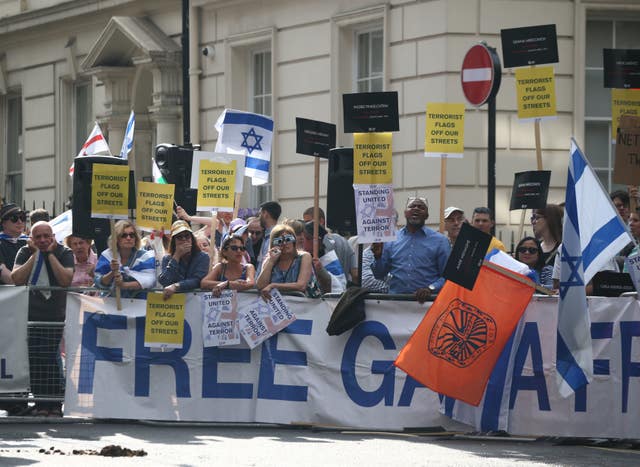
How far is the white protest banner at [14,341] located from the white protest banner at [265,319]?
1831 millimetres

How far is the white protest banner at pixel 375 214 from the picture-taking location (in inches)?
542

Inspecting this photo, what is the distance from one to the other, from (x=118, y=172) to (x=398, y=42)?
8.15 meters

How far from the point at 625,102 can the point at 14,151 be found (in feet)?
62.0

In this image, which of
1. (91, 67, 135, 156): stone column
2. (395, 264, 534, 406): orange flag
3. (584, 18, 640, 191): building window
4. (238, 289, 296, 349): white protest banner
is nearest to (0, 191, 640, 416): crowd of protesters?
(238, 289, 296, 349): white protest banner

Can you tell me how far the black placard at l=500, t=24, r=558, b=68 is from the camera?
15141 millimetres

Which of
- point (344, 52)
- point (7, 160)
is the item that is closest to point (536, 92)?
point (344, 52)

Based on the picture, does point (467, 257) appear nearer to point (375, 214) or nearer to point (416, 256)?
point (416, 256)

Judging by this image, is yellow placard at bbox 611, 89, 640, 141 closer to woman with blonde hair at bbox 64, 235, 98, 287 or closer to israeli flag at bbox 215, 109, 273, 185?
israeli flag at bbox 215, 109, 273, 185

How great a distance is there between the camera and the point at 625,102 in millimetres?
14164

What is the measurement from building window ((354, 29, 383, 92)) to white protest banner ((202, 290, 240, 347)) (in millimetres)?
8907

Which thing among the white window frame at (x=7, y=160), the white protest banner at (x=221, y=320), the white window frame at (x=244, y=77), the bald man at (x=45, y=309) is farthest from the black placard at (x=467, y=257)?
the white window frame at (x=7, y=160)

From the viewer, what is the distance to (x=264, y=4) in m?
23.7

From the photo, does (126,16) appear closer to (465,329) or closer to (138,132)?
(138,132)

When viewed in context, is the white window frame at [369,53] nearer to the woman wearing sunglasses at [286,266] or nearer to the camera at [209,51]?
the camera at [209,51]
